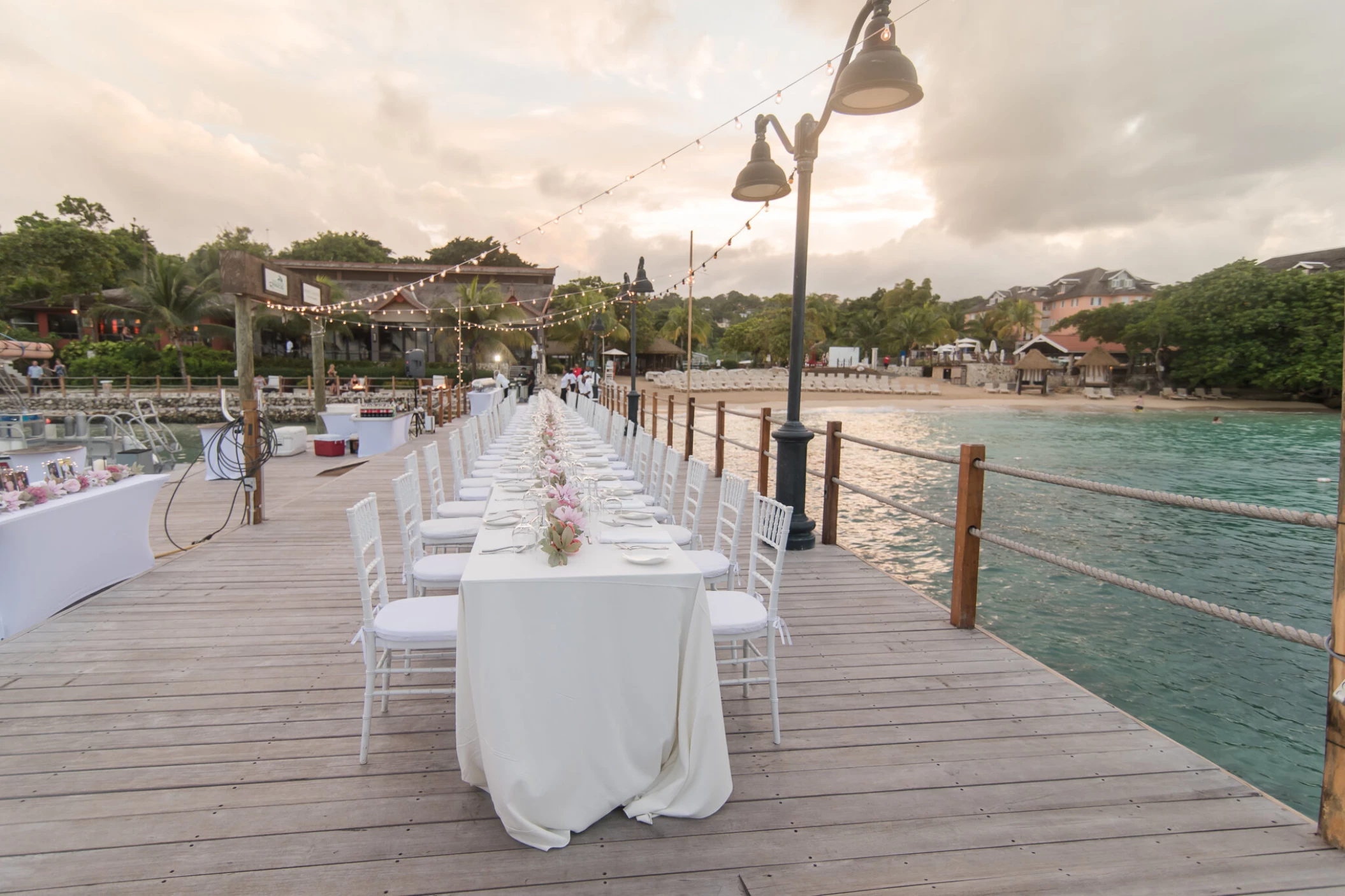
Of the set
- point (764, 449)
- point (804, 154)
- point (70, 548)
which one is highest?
point (804, 154)

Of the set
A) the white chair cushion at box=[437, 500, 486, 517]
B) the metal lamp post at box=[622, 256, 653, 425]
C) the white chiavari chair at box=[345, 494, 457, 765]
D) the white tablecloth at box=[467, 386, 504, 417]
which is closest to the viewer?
the white chiavari chair at box=[345, 494, 457, 765]

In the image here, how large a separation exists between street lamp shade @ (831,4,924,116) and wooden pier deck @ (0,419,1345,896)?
3.28 meters

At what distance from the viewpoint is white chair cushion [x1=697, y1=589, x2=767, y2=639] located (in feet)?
8.64

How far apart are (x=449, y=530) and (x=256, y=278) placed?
19.7ft

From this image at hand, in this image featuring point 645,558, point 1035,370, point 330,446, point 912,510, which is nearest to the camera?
point 645,558

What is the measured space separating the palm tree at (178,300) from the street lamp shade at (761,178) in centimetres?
3124

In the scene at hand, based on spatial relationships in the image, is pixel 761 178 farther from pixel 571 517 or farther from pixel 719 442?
pixel 719 442

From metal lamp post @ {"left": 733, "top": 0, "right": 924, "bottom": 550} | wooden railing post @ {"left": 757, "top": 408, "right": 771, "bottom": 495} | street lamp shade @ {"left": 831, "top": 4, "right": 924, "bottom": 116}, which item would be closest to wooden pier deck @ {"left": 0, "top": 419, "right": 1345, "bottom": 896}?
metal lamp post @ {"left": 733, "top": 0, "right": 924, "bottom": 550}

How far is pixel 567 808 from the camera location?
2053 mm

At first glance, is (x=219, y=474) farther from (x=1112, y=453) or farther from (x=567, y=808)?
(x=1112, y=453)

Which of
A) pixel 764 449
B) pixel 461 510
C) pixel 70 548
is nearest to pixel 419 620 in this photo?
pixel 461 510

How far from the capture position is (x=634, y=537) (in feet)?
9.27

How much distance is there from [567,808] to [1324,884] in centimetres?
218

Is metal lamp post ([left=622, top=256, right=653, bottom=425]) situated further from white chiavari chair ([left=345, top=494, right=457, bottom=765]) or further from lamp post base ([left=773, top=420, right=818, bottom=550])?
white chiavari chair ([left=345, top=494, right=457, bottom=765])
